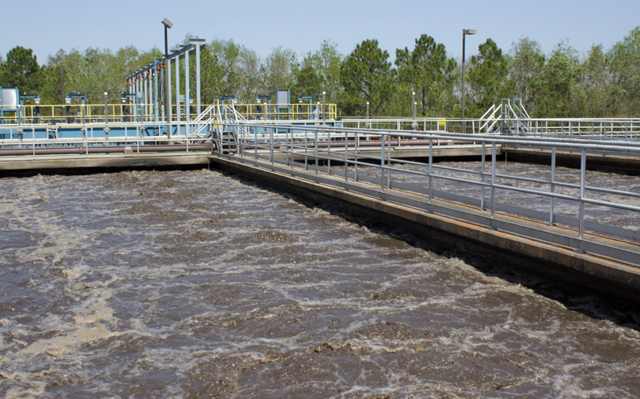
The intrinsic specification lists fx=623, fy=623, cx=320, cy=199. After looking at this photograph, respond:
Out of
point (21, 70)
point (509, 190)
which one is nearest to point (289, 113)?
point (509, 190)

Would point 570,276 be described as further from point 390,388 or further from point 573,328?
point 390,388

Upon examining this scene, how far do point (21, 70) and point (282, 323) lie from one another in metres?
80.9

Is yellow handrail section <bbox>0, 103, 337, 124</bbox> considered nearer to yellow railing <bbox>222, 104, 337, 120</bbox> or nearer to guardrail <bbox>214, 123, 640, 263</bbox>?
yellow railing <bbox>222, 104, 337, 120</bbox>

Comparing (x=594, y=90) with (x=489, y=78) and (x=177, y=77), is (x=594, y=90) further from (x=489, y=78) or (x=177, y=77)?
(x=177, y=77)

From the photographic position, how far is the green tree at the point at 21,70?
74400mm

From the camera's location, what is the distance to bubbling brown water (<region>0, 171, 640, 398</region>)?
218 inches

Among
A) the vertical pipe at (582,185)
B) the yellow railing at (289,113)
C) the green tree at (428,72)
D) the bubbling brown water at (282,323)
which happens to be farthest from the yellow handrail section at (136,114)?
the vertical pipe at (582,185)

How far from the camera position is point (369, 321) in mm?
6906

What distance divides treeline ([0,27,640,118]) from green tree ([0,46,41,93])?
4.8 inches

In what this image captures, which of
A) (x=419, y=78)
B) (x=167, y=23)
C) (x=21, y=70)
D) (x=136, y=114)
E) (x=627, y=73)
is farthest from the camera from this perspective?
(x=21, y=70)

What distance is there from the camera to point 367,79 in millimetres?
54031

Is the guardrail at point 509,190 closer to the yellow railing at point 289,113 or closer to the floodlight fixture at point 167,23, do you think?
the floodlight fixture at point 167,23

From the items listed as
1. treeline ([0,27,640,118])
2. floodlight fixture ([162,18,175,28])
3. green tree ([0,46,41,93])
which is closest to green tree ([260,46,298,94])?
treeline ([0,27,640,118])

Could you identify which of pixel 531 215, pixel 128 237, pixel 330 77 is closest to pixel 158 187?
pixel 128 237
